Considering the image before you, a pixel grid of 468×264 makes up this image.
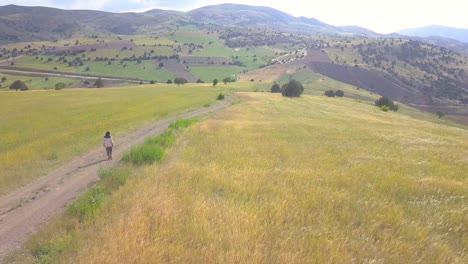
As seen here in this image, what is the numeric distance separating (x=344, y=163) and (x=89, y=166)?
15.1 meters

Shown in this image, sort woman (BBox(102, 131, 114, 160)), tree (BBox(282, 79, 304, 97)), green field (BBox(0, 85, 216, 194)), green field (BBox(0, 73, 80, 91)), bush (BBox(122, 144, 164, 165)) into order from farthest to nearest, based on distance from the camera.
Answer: green field (BBox(0, 73, 80, 91)) < tree (BBox(282, 79, 304, 97)) < woman (BBox(102, 131, 114, 160)) < green field (BBox(0, 85, 216, 194)) < bush (BBox(122, 144, 164, 165))

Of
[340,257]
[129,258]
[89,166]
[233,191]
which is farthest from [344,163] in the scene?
[89,166]

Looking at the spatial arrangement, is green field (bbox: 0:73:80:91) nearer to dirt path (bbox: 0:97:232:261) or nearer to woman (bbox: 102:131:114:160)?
woman (bbox: 102:131:114:160)

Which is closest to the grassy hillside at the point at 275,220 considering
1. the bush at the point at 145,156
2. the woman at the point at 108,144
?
the bush at the point at 145,156

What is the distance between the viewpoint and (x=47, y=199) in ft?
49.4

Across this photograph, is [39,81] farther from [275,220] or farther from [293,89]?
[275,220]

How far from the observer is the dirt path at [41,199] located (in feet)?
36.6

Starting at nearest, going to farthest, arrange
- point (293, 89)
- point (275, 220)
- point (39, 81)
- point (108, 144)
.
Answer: point (275, 220) → point (108, 144) → point (293, 89) → point (39, 81)

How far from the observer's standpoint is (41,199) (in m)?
15.1

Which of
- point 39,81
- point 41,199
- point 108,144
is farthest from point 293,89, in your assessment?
point 39,81

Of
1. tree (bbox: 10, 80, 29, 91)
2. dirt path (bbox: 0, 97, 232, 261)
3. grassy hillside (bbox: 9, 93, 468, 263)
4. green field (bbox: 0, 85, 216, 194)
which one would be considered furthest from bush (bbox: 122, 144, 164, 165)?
tree (bbox: 10, 80, 29, 91)

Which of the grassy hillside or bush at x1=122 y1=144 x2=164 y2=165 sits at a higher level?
the grassy hillside

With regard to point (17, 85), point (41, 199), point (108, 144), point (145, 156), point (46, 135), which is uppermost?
point (145, 156)

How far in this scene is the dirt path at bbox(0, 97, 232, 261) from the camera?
11.2 metres
